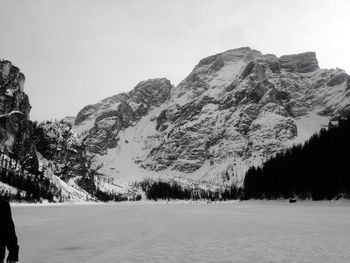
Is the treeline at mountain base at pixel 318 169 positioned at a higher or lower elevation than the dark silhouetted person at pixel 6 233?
higher

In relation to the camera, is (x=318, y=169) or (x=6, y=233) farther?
(x=318, y=169)

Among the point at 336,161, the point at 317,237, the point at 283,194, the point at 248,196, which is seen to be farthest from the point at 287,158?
the point at 317,237

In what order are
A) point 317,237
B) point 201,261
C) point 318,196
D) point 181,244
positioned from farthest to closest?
1. point 318,196
2. point 317,237
3. point 181,244
4. point 201,261

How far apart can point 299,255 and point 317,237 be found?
8278 mm

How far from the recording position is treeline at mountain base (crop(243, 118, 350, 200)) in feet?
281

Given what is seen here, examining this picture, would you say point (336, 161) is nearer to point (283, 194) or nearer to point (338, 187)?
point (338, 187)

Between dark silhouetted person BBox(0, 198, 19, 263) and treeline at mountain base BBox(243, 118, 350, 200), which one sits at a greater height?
treeline at mountain base BBox(243, 118, 350, 200)

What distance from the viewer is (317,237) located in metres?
25.4

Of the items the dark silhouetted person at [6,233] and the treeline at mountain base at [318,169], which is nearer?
the dark silhouetted person at [6,233]

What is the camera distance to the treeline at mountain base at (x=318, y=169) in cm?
8550

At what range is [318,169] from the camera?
93750 mm

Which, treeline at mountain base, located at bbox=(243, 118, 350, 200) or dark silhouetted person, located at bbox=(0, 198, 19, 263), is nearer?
dark silhouetted person, located at bbox=(0, 198, 19, 263)

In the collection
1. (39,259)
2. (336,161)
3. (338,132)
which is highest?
(338,132)

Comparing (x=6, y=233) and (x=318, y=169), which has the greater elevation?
(x=318, y=169)
